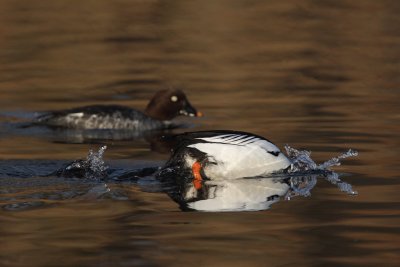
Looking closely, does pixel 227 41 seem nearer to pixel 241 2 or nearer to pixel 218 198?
pixel 241 2

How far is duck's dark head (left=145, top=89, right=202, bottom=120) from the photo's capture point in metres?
16.9

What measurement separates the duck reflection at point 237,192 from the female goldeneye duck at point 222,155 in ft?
0.31

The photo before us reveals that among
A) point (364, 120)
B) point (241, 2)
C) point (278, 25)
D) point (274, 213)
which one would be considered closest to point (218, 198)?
point (274, 213)

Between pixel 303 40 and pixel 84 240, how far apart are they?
657 inches

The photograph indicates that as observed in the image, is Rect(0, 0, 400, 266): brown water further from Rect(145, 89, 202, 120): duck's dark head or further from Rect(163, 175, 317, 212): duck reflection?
Rect(145, 89, 202, 120): duck's dark head

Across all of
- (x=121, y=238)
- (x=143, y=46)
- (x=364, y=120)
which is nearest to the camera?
(x=121, y=238)

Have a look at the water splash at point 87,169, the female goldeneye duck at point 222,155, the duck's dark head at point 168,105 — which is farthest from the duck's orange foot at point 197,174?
the duck's dark head at point 168,105

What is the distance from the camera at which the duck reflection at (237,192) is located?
10242 millimetres

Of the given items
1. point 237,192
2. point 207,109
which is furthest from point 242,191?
point 207,109

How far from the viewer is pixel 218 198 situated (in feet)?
34.6

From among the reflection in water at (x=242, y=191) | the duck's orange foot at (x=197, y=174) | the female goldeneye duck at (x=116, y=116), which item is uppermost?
the female goldeneye duck at (x=116, y=116)

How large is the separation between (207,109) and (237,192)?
21.8 ft

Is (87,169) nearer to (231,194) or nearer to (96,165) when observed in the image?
(96,165)

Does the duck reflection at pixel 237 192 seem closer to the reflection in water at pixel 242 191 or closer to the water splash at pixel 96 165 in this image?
the reflection in water at pixel 242 191
